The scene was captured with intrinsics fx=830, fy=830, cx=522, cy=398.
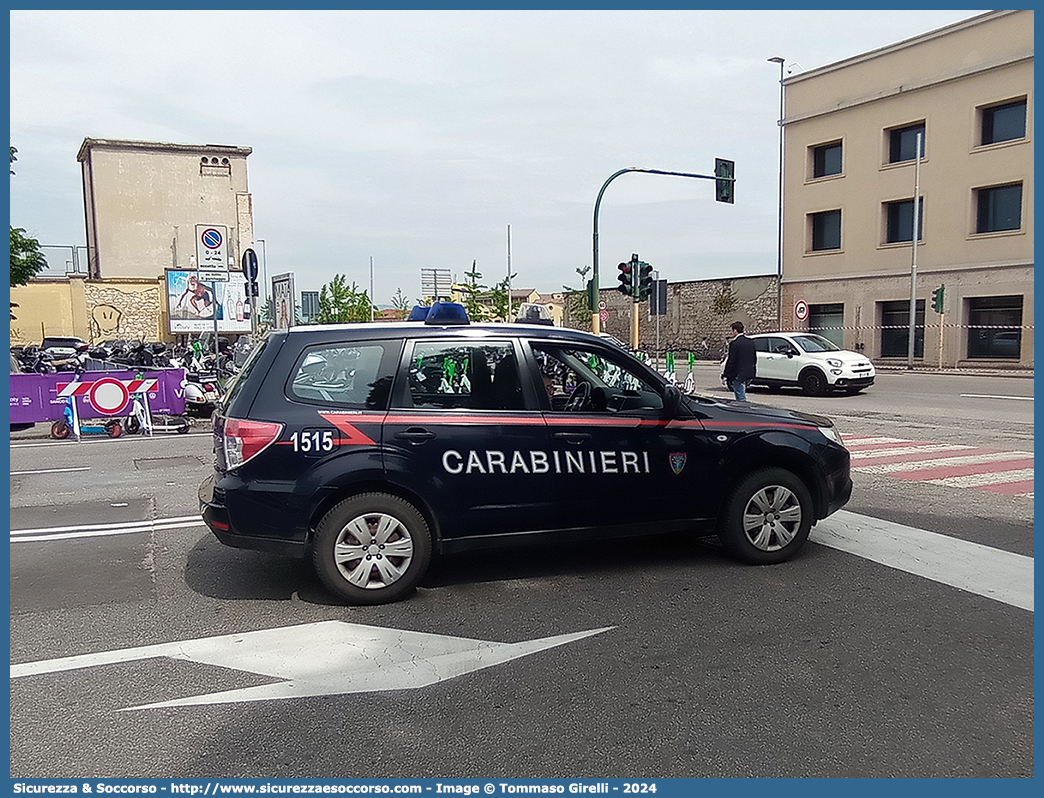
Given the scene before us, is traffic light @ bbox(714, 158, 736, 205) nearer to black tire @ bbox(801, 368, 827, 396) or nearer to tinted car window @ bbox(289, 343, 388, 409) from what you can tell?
black tire @ bbox(801, 368, 827, 396)

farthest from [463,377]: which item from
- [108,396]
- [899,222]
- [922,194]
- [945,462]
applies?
[899,222]

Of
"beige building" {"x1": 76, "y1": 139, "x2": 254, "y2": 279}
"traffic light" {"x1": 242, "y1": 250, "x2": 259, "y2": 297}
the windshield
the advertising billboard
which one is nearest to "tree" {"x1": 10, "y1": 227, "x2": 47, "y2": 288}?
the advertising billboard

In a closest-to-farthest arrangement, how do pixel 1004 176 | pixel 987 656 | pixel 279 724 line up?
pixel 279 724
pixel 987 656
pixel 1004 176

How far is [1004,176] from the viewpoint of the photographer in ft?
100

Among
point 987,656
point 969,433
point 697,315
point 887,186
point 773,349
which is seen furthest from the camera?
point 697,315

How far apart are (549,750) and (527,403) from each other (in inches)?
96.1

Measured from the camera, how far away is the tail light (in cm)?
493

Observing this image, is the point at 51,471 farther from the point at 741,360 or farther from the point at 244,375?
the point at 741,360

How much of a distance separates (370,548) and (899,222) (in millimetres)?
34869

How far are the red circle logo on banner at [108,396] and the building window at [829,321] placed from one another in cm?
3035

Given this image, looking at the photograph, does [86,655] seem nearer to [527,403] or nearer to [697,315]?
[527,403]

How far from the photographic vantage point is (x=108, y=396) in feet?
45.4

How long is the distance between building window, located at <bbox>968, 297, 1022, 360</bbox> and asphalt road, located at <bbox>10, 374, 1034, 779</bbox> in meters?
27.8

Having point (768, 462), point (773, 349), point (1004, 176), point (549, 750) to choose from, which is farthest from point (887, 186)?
point (549, 750)
